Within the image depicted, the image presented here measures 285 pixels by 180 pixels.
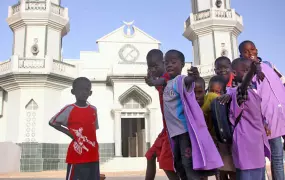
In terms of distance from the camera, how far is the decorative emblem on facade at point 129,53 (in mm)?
16938

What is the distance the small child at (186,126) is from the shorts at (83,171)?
93 cm

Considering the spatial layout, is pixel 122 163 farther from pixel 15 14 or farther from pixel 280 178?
pixel 280 178

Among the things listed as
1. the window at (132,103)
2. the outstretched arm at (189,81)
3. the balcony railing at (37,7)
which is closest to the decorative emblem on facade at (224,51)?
the window at (132,103)

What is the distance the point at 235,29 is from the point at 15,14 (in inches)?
476

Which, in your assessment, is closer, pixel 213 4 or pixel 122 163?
pixel 122 163

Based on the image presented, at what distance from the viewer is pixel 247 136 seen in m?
2.51

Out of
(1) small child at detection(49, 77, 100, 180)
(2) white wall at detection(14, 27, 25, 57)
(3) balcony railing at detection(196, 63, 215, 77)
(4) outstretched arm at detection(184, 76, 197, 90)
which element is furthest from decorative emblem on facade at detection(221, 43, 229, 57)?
(4) outstretched arm at detection(184, 76, 197, 90)

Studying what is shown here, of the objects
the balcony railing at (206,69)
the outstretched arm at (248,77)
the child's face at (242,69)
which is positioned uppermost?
the balcony railing at (206,69)

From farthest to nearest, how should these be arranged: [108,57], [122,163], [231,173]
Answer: [108,57] < [122,163] < [231,173]

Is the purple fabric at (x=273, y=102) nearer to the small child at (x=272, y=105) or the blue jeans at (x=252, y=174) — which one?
the small child at (x=272, y=105)

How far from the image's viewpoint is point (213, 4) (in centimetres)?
1775

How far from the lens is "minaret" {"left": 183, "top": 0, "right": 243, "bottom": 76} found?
1677 cm

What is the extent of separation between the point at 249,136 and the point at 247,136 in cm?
2

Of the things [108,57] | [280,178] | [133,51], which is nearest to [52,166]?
[108,57]
